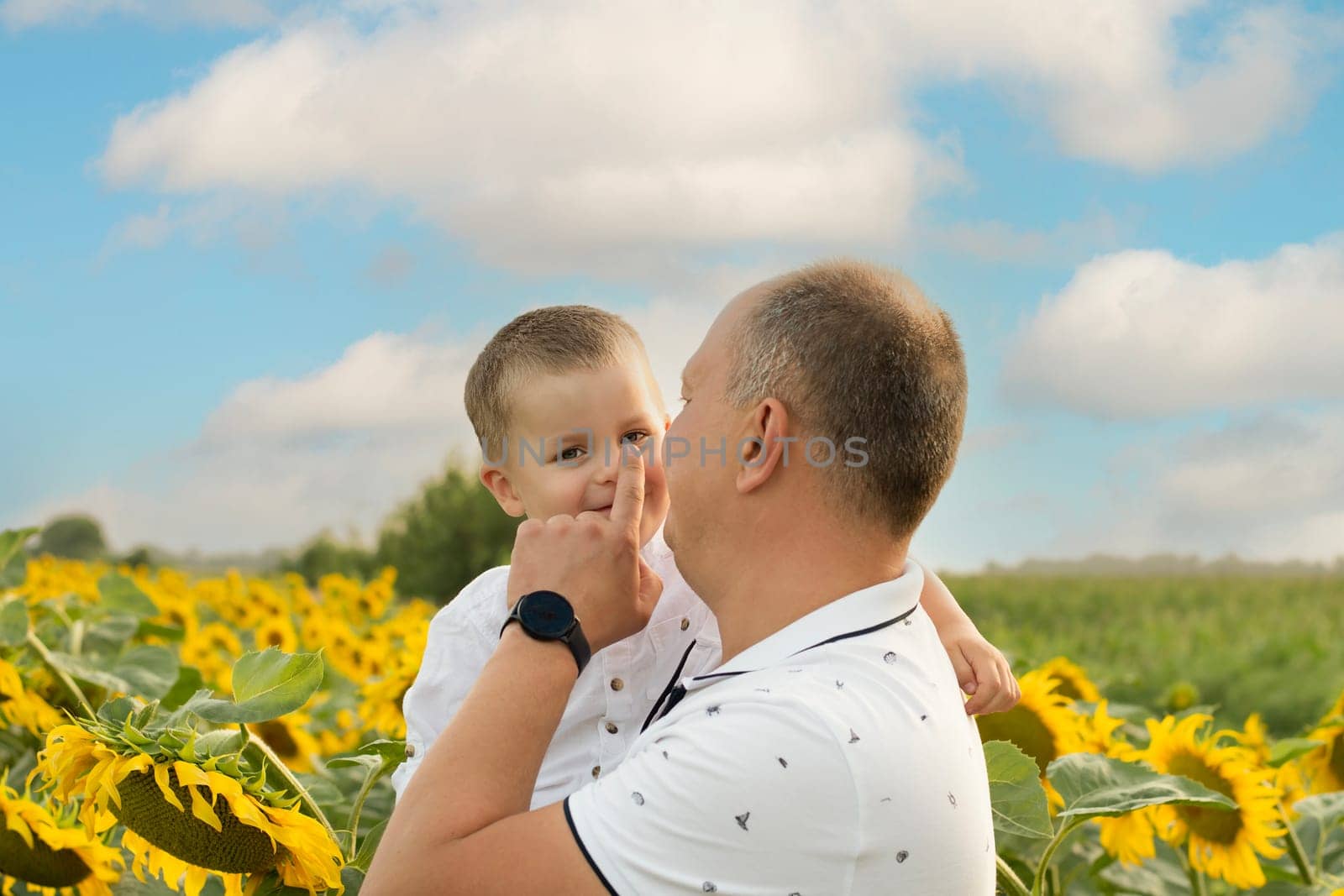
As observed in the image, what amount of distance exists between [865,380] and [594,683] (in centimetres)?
76

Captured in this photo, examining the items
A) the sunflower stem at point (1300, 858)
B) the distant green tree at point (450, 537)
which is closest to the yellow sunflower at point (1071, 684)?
the sunflower stem at point (1300, 858)

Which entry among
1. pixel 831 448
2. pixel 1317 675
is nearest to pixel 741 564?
pixel 831 448

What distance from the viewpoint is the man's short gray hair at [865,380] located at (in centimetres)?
180

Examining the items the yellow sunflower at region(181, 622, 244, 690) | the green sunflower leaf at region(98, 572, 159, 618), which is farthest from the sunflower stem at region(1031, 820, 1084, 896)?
the yellow sunflower at region(181, 622, 244, 690)

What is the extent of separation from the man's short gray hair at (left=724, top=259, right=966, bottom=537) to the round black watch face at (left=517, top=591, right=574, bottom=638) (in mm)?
374

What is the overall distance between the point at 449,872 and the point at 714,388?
0.75 meters

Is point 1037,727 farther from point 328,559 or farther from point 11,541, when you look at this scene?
point 328,559

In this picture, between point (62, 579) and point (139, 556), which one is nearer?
point (62, 579)

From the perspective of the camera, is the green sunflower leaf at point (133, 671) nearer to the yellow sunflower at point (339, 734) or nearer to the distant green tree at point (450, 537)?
the yellow sunflower at point (339, 734)

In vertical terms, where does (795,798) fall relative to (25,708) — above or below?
above

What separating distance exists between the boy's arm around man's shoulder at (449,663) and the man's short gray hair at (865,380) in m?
0.67

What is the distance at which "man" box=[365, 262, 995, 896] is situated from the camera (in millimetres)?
1562

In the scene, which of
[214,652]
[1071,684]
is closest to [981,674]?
[1071,684]

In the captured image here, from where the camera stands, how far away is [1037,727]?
119 inches
